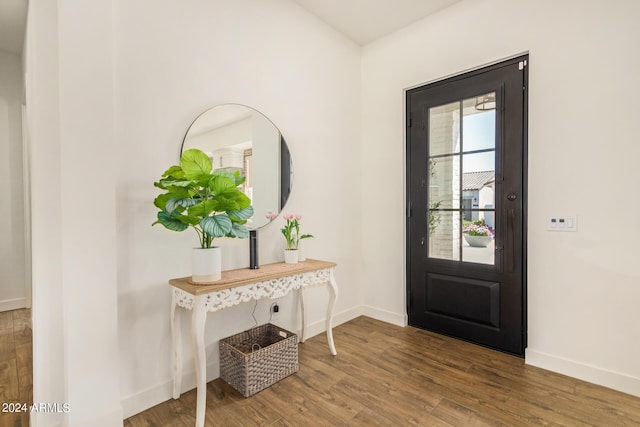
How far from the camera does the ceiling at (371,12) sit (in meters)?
2.65

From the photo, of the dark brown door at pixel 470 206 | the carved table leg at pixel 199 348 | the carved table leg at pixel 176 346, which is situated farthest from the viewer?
the dark brown door at pixel 470 206

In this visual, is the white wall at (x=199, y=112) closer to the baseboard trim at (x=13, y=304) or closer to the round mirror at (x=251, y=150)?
the round mirror at (x=251, y=150)

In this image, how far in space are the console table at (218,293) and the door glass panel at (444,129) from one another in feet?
4.97

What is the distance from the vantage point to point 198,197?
5.35 feet

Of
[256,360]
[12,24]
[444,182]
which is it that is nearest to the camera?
[256,360]

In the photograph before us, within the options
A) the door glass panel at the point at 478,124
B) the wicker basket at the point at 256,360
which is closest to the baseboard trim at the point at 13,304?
the wicker basket at the point at 256,360

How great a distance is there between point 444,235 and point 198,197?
2.11 m

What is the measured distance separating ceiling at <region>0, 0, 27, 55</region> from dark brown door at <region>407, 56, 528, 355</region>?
3512 mm

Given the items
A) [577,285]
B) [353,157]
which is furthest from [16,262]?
[577,285]

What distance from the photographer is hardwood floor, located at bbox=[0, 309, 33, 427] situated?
67.7 inches

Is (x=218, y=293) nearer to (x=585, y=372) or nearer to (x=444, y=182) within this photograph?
(x=444, y=182)

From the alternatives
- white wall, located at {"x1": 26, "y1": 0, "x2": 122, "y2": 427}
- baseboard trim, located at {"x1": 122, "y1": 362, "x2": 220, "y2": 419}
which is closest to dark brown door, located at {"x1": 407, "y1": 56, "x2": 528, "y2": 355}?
baseboard trim, located at {"x1": 122, "y1": 362, "x2": 220, "y2": 419}

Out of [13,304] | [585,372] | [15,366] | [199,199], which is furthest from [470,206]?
[13,304]

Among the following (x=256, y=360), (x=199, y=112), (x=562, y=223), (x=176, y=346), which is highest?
(x=199, y=112)
